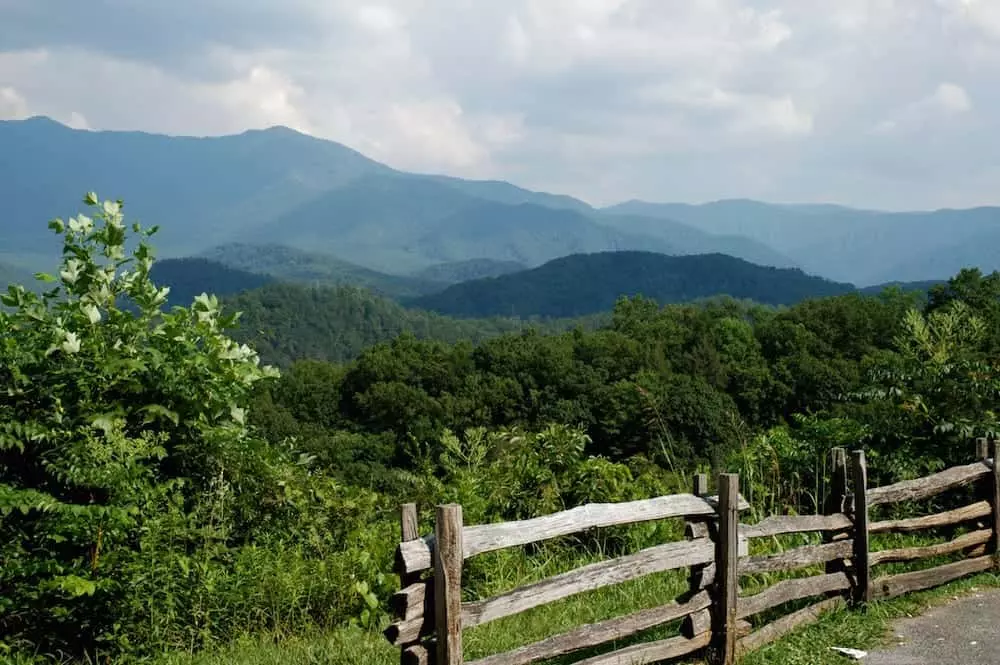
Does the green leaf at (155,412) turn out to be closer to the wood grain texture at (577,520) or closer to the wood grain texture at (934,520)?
the wood grain texture at (577,520)

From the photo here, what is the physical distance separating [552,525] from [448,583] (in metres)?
0.80

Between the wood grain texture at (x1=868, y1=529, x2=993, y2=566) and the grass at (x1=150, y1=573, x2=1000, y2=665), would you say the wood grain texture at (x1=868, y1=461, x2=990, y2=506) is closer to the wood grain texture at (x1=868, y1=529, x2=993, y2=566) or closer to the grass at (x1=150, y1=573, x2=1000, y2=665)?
the wood grain texture at (x1=868, y1=529, x2=993, y2=566)

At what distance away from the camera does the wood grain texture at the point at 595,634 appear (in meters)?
4.65

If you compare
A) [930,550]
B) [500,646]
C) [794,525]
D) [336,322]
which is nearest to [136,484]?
[500,646]

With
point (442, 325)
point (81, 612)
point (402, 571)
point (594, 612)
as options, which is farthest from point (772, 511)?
point (442, 325)

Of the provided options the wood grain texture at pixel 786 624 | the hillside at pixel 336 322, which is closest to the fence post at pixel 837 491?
the wood grain texture at pixel 786 624

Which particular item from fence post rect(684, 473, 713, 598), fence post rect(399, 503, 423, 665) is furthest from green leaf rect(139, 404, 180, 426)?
fence post rect(684, 473, 713, 598)

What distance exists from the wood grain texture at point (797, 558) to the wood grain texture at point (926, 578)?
47cm

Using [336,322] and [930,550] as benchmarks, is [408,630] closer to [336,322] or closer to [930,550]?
[930,550]

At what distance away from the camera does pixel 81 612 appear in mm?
5230

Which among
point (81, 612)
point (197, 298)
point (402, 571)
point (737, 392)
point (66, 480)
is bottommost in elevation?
point (737, 392)

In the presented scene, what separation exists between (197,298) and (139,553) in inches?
69.6

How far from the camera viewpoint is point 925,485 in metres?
7.19

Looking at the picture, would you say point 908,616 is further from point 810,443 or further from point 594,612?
point 810,443
